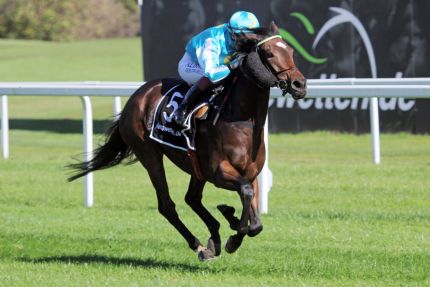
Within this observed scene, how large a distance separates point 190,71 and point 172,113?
1.07 feet

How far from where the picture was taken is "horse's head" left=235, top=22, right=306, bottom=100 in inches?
246

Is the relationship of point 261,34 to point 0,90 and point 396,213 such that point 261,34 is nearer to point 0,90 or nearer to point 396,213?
point 396,213

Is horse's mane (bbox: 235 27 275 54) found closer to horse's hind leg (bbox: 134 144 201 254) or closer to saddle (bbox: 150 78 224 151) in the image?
saddle (bbox: 150 78 224 151)

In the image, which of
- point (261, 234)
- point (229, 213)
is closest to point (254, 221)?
point (229, 213)

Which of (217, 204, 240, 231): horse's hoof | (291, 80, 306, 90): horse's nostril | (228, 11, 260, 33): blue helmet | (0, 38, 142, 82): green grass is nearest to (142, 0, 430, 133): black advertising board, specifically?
(217, 204, 240, 231): horse's hoof

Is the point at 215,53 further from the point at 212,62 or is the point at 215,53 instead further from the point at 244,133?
the point at 244,133

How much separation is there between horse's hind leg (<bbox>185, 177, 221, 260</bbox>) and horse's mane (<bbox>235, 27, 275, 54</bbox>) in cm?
124

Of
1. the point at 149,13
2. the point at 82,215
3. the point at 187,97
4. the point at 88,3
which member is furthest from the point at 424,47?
the point at 88,3

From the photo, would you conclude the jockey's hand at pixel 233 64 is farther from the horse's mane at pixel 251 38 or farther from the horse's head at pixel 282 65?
the horse's head at pixel 282 65

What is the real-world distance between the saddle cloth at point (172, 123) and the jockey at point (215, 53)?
0.08 m

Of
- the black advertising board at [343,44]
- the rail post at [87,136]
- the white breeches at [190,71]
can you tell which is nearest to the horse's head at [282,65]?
the white breeches at [190,71]

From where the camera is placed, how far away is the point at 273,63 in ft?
20.9

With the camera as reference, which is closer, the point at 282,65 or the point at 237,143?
the point at 282,65

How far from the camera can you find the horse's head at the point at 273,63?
20.5 ft
